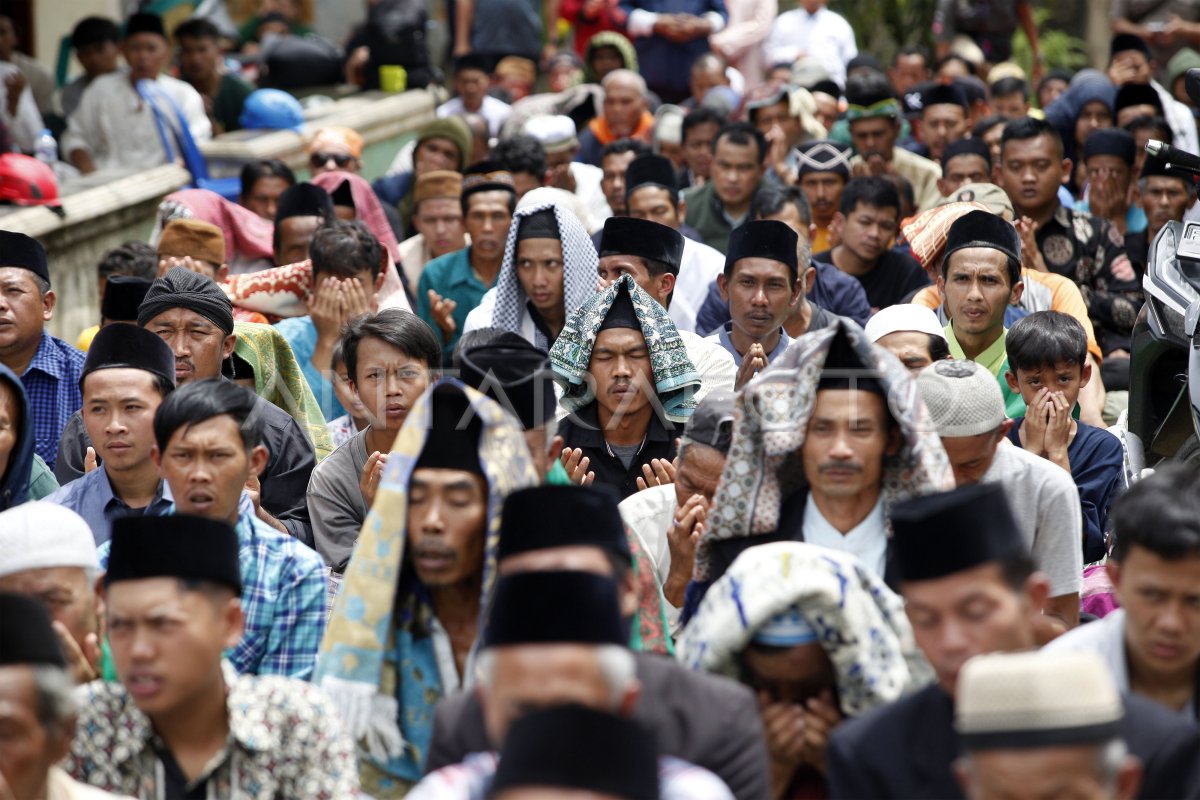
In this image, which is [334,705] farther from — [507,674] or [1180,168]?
[1180,168]

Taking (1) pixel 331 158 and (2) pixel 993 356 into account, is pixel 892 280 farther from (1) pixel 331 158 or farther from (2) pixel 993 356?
(1) pixel 331 158

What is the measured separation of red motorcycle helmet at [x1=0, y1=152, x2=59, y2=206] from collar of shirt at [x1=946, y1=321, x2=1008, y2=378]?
203 inches

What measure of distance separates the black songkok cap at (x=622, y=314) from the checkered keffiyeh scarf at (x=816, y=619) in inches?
93.7

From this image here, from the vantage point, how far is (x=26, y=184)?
983 centimetres

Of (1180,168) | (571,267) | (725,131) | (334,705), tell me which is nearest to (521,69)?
(725,131)

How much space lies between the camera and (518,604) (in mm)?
3518

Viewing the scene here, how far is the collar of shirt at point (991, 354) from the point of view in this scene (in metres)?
7.05

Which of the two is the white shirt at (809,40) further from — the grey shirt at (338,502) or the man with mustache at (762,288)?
the grey shirt at (338,502)

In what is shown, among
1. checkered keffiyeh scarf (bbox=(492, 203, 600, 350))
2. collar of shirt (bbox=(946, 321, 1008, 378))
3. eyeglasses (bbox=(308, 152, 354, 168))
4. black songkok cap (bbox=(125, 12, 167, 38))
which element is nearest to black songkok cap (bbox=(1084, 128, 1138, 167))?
collar of shirt (bbox=(946, 321, 1008, 378))

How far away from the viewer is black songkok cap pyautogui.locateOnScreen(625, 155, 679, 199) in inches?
375

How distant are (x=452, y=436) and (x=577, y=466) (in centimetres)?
168

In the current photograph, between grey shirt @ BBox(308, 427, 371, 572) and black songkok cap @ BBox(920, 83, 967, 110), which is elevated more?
black songkok cap @ BBox(920, 83, 967, 110)

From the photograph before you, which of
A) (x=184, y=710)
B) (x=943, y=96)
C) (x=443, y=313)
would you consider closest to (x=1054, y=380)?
(x=443, y=313)

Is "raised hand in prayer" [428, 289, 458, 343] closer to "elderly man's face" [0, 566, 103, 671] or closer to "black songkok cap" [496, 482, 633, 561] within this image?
"elderly man's face" [0, 566, 103, 671]
